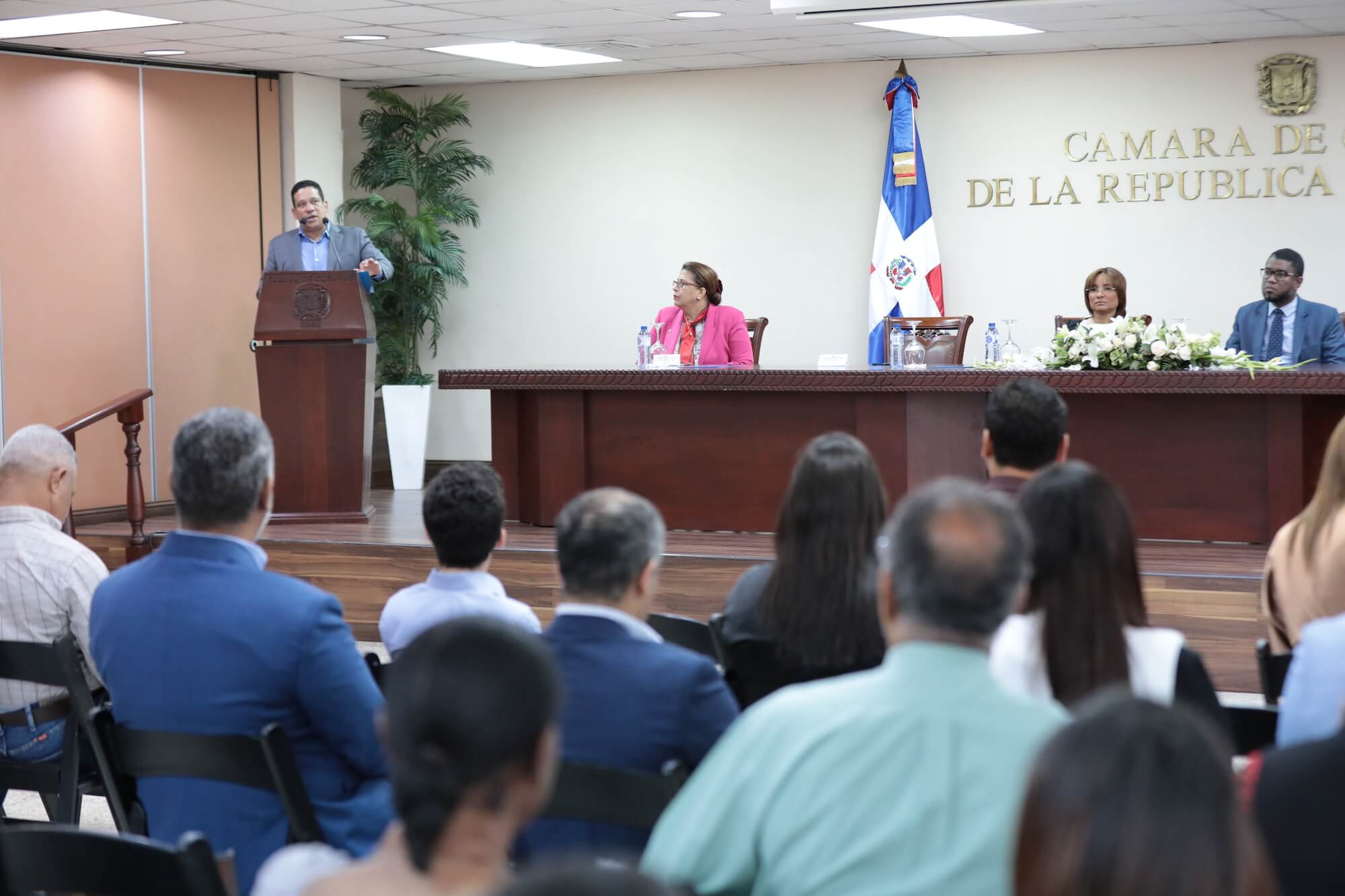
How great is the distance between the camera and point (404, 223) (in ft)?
32.2

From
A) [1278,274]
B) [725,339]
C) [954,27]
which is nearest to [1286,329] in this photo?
[1278,274]

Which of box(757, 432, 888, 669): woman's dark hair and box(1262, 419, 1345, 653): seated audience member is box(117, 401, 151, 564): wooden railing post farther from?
box(1262, 419, 1345, 653): seated audience member

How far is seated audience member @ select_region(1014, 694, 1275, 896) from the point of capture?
973 mm

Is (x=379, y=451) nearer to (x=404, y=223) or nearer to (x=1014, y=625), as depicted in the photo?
(x=404, y=223)

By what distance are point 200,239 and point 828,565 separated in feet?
24.9

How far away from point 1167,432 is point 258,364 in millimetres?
4139

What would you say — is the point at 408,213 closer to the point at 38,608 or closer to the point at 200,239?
the point at 200,239

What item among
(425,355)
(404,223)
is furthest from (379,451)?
(404,223)

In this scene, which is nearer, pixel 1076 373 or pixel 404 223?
pixel 1076 373

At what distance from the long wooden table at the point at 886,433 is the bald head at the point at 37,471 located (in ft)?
10.1

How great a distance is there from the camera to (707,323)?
7.24 metres

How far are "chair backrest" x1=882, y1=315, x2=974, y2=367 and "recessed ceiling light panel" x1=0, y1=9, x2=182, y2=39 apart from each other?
4.13 metres

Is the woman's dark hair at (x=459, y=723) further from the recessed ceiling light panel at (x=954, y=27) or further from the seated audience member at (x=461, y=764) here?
the recessed ceiling light panel at (x=954, y=27)

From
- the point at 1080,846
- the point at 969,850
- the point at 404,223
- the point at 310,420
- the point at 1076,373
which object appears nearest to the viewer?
the point at 1080,846
